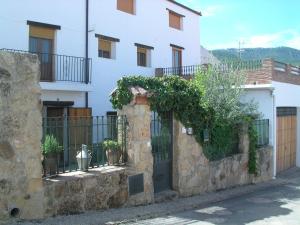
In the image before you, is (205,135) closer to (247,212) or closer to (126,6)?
(247,212)

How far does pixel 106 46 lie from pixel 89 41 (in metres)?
1.38

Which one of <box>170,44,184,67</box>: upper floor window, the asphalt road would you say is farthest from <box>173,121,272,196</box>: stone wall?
<box>170,44,184,67</box>: upper floor window

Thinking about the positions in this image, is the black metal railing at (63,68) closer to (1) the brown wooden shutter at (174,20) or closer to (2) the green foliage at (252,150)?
(2) the green foliage at (252,150)

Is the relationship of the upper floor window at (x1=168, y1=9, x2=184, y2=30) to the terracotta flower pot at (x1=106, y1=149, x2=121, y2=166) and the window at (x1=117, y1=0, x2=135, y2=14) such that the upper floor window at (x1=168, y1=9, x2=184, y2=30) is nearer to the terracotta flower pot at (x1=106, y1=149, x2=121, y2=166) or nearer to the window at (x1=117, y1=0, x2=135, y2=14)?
the window at (x1=117, y1=0, x2=135, y2=14)

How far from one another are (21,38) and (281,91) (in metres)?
10.6

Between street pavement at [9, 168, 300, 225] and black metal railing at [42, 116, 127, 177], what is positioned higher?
black metal railing at [42, 116, 127, 177]

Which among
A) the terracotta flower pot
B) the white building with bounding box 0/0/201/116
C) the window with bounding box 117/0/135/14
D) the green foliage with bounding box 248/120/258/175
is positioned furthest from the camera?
the window with bounding box 117/0/135/14

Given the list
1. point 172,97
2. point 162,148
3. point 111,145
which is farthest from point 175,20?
point 111,145

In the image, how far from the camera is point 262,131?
17781mm

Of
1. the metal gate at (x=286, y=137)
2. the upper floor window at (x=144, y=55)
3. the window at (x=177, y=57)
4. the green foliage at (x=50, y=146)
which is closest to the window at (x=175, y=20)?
the window at (x=177, y=57)

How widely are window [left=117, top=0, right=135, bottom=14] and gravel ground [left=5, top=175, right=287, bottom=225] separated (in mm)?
11447

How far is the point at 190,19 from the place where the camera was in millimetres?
27125

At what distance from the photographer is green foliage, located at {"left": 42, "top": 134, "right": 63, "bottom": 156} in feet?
30.3

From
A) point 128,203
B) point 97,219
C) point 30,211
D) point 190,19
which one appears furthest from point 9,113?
point 190,19
